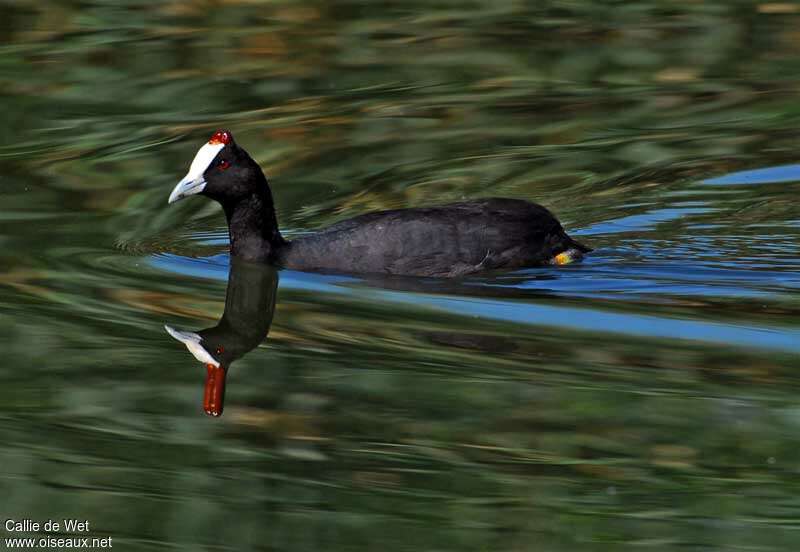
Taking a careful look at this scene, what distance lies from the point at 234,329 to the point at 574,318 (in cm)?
140

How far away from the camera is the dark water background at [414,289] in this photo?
4.91 metres

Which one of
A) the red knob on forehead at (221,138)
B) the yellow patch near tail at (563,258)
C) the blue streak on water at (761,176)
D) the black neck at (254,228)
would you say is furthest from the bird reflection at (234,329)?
the blue streak on water at (761,176)

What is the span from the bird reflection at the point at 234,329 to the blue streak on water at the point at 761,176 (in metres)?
2.79

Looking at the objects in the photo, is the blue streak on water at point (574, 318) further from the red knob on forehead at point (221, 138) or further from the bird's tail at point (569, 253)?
the bird's tail at point (569, 253)

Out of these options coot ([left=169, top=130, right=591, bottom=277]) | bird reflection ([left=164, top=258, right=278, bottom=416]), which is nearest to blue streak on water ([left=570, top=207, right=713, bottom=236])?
coot ([left=169, top=130, right=591, bottom=277])

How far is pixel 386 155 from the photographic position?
987 cm

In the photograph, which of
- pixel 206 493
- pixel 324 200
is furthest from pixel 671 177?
pixel 206 493

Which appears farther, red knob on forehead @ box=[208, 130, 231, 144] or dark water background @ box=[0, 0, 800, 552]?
red knob on forehead @ box=[208, 130, 231, 144]

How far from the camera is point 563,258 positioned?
7.95 meters

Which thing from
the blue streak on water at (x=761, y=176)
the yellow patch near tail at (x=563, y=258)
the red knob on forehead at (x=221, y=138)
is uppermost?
the red knob on forehead at (x=221, y=138)

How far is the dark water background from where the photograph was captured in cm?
491

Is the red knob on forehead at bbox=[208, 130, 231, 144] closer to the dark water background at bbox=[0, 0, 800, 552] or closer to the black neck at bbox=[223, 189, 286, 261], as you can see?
the black neck at bbox=[223, 189, 286, 261]

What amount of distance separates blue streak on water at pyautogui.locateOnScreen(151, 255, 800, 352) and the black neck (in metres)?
0.22

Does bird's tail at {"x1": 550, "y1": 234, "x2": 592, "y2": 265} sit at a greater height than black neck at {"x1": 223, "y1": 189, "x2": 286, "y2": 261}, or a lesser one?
lesser
